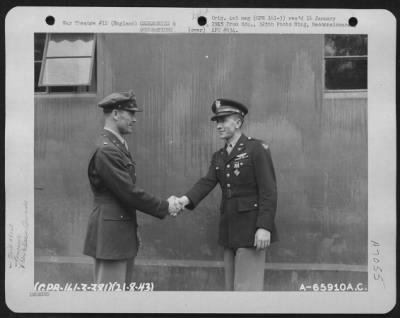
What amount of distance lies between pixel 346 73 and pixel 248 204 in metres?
0.67

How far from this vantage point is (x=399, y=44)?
2.75 metres

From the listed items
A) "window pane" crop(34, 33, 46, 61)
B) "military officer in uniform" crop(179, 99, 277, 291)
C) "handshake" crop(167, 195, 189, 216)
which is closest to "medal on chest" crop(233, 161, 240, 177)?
"military officer in uniform" crop(179, 99, 277, 291)

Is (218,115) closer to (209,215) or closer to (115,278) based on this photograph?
(209,215)

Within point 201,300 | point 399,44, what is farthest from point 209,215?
point 399,44

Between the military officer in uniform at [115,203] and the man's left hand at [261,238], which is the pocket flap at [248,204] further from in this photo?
the military officer in uniform at [115,203]

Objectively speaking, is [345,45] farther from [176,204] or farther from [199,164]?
[176,204]

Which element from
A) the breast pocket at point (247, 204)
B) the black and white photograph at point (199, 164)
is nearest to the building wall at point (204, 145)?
the black and white photograph at point (199, 164)

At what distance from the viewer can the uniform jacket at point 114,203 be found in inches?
108

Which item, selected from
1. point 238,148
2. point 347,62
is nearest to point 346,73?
point 347,62

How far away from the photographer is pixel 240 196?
2.78 meters

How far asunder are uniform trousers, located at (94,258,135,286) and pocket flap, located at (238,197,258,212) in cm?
52

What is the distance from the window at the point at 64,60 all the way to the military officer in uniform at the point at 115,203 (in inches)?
5.7

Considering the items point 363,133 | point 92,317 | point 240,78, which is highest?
point 240,78

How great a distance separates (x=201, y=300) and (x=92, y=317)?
1.46 feet
